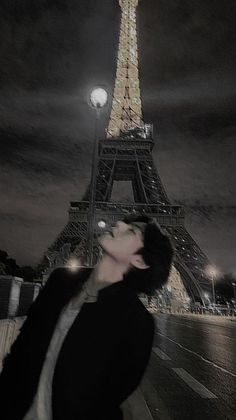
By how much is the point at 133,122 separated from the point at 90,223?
44.5 m

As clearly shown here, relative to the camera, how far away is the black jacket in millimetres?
1310

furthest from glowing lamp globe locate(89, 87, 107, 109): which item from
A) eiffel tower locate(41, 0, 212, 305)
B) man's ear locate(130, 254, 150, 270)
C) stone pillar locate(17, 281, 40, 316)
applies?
eiffel tower locate(41, 0, 212, 305)

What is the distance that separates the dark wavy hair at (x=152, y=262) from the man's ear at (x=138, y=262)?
10mm

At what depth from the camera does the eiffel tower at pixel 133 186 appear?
42.4 m

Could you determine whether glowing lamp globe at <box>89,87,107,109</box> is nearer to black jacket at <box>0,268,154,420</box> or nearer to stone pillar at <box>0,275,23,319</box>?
stone pillar at <box>0,275,23,319</box>

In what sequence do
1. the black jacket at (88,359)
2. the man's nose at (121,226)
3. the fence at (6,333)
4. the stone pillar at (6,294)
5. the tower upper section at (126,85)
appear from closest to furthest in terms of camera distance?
1. the black jacket at (88,359)
2. the man's nose at (121,226)
3. the fence at (6,333)
4. the stone pillar at (6,294)
5. the tower upper section at (126,85)

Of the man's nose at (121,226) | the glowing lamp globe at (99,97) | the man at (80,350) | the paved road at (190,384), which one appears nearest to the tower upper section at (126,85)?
the paved road at (190,384)

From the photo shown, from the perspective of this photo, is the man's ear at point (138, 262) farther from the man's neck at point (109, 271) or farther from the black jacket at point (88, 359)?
the black jacket at point (88, 359)

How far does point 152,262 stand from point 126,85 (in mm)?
54657

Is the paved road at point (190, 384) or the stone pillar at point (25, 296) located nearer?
the paved road at point (190, 384)

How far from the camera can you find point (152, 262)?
5.49 ft

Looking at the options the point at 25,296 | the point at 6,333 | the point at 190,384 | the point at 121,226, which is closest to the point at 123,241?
the point at 121,226

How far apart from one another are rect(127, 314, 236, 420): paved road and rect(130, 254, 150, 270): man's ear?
4.16ft

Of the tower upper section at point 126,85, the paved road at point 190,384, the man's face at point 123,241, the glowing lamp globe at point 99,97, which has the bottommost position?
the paved road at point 190,384
